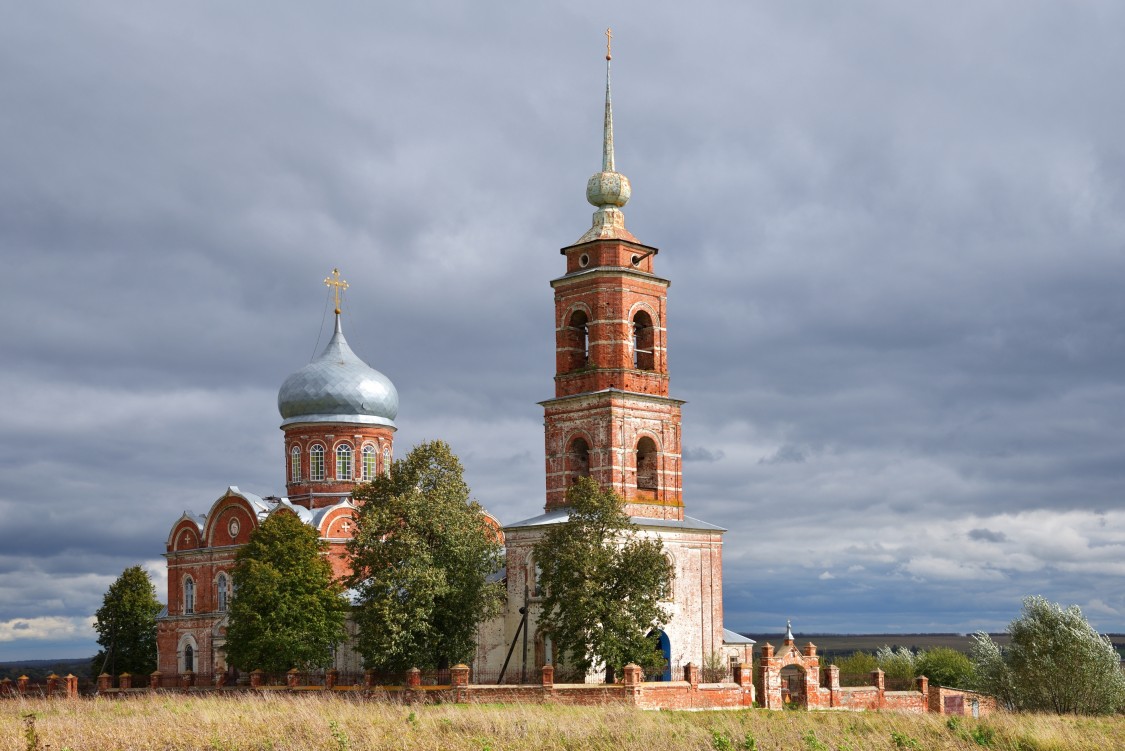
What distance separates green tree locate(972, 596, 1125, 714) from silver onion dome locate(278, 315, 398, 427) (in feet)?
87.4

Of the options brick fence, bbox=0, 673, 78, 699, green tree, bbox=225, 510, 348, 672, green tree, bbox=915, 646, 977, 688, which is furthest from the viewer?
green tree, bbox=915, 646, 977, 688

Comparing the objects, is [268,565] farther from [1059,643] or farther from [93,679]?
[1059,643]

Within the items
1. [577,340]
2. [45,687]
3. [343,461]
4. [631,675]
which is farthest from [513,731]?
[343,461]

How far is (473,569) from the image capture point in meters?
41.3

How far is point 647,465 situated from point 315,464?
1859 centimetres

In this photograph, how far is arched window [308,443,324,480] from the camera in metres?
58.0

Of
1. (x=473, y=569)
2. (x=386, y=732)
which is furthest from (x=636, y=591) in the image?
(x=386, y=732)

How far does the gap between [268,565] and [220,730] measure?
19599mm

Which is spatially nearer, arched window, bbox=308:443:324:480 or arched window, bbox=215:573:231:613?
arched window, bbox=215:573:231:613

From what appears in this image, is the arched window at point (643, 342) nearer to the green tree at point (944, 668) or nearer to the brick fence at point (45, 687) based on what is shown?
the green tree at point (944, 668)

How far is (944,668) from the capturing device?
55875 millimetres

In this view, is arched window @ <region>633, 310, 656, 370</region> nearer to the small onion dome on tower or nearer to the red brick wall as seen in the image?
the small onion dome on tower

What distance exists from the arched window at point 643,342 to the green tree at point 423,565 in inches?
281

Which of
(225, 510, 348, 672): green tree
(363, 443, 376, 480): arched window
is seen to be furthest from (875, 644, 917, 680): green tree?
(363, 443, 376, 480): arched window
